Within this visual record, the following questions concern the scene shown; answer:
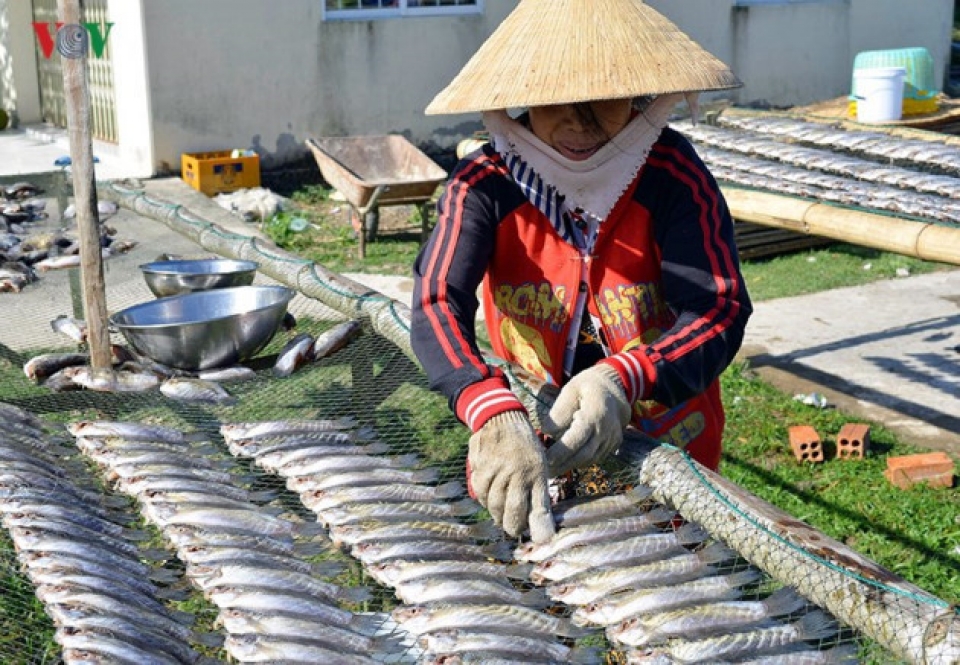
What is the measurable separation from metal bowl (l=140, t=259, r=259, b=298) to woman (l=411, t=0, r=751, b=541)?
222 cm

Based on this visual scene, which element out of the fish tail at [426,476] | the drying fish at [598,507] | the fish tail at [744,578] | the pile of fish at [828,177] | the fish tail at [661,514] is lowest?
the fish tail at [426,476]

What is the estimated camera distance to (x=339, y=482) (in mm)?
3275

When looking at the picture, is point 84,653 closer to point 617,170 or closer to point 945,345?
point 617,170

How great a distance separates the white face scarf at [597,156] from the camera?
2.96 m

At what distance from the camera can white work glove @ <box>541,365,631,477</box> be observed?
8.79 ft

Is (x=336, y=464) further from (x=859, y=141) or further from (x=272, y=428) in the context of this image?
(x=859, y=141)

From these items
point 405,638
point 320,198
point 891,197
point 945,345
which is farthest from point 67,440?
point 320,198

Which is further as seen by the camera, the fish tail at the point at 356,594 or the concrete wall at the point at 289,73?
the concrete wall at the point at 289,73

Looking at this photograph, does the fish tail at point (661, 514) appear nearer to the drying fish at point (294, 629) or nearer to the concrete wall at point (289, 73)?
the drying fish at point (294, 629)

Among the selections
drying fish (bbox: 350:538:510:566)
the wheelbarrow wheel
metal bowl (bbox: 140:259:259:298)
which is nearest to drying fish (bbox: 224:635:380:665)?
drying fish (bbox: 350:538:510:566)

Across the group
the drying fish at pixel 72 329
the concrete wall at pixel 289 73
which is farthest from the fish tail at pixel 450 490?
the concrete wall at pixel 289 73

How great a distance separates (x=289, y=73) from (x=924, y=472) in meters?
9.39

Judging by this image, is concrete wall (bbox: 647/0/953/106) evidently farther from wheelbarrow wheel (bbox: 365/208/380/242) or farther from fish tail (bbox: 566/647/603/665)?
fish tail (bbox: 566/647/603/665)

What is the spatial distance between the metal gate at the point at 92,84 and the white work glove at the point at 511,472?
36.5ft
